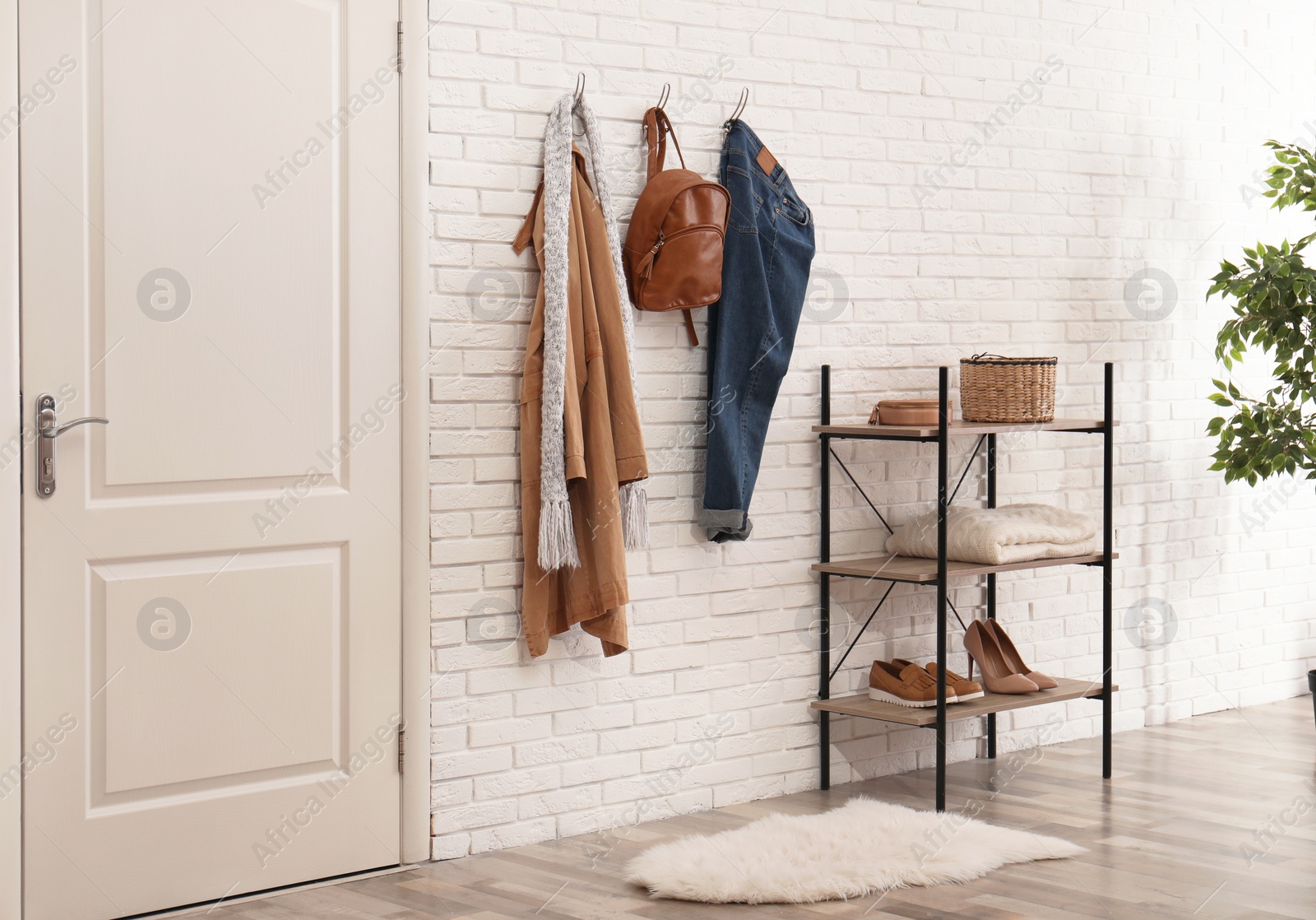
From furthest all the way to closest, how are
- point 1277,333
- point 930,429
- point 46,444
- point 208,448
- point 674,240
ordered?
point 1277,333
point 930,429
point 674,240
point 208,448
point 46,444

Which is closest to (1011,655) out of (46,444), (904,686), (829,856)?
(904,686)

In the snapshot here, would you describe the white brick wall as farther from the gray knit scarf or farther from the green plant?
the green plant

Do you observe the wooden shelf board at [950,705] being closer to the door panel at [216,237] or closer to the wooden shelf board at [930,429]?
the wooden shelf board at [930,429]

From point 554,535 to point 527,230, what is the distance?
0.69 meters

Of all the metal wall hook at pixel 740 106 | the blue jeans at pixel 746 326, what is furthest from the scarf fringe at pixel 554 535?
the metal wall hook at pixel 740 106

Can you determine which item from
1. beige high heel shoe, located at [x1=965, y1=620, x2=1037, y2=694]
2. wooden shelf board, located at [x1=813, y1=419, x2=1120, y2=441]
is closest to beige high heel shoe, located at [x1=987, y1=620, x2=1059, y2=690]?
beige high heel shoe, located at [x1=965, y1=620, x2=1037, y2=694]

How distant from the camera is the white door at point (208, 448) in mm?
2461

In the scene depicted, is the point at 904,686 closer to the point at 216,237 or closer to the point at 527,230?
the point at 527,230

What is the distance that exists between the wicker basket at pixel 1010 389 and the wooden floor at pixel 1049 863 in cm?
98

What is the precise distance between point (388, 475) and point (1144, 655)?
2.67 metres

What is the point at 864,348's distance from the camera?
3.61m

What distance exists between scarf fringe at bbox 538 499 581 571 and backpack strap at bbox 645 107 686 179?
2.76 feet

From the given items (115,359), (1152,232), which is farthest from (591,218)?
(1152,232)

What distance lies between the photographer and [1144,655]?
429 cm
